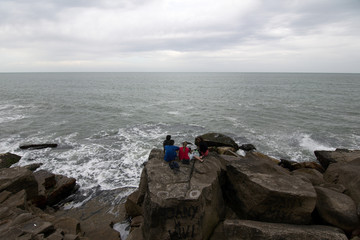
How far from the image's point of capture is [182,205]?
6.83 meters

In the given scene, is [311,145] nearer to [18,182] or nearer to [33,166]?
[18,182]

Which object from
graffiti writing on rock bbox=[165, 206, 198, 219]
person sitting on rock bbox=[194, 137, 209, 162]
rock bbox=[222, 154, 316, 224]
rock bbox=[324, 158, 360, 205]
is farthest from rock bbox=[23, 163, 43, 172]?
rock bbox=[324, 158, 360, 205]

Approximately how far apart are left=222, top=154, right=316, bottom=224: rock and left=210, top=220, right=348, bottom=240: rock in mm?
433

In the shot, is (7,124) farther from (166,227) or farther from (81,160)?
(166,227)

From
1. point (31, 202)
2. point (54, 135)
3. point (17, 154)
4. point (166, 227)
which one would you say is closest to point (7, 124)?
point (54, 135)

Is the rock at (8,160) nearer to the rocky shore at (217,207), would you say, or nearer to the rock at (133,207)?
the rocky shore at (217,207)

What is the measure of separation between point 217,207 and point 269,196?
6.55ft

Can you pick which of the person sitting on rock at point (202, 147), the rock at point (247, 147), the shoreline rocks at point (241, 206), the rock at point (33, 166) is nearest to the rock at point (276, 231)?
the shoreline rocks at point (241, 206)

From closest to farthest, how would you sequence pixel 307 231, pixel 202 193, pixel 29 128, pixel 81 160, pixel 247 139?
pixel 307 231, pixel 202 193, pixel 81 160, pixel 247 139, pixel 29 128

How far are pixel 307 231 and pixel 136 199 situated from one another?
7323 mm

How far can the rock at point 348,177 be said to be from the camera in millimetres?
8883

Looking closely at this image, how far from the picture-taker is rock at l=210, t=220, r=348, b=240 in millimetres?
6492

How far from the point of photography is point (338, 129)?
88.3ft

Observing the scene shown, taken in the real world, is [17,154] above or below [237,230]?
below
